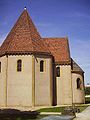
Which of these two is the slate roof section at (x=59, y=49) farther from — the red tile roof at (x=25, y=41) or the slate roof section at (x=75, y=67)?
the slate roof section at (x=75, y=67)

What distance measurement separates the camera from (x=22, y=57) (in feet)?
118

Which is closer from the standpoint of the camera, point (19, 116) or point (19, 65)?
point (19, 116)

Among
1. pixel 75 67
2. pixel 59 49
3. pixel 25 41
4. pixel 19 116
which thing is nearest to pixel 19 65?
pixel 25 41

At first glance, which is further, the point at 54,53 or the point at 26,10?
the point at 54,53

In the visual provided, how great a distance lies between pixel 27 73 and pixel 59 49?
32.7 feet

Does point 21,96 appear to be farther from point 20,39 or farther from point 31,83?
point 20,39

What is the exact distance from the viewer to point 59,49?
4375cm

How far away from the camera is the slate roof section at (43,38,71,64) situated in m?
41.9

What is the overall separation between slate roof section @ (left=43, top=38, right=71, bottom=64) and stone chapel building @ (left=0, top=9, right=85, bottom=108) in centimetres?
147

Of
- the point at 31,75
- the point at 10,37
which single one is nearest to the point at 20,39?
the point at 10,37

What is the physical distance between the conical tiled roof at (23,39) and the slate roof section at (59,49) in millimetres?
4691

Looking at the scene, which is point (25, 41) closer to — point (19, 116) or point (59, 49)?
point (59, 49)

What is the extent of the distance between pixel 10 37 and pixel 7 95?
8.57 meters

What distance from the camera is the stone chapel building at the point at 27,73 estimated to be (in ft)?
117
